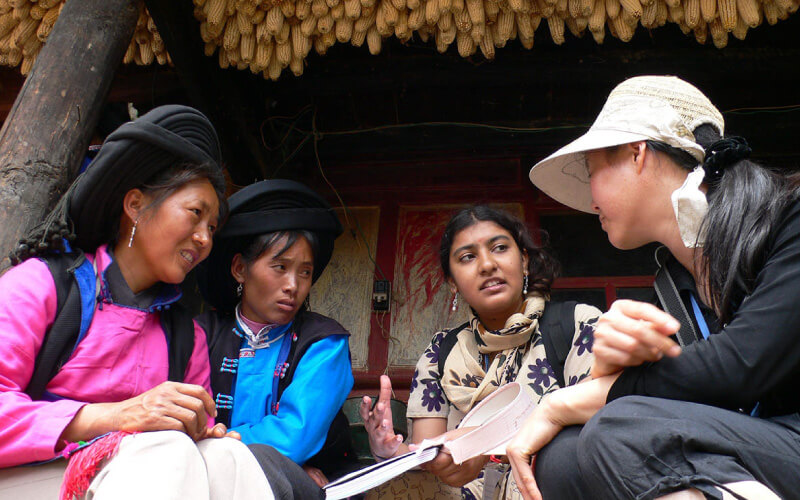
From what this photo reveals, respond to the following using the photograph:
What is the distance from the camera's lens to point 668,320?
1.35 metres

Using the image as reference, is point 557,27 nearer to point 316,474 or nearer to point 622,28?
point 622,28

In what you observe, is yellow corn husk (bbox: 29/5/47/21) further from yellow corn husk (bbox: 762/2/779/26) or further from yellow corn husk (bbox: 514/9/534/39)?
yellow corn husk (bbox: 762/2/779/26)

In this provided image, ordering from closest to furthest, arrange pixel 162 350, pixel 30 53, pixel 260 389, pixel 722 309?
pixel 722 309 → pixel 162 350 → pixel 260 389 → pixel 30 53

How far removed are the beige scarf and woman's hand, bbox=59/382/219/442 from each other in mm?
1061

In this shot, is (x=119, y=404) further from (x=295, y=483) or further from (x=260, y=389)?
(x=260, y=389)

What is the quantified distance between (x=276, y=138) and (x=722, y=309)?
8.96ft

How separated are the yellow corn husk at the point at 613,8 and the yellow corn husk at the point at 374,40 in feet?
3.11

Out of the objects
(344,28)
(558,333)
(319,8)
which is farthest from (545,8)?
(558,333)

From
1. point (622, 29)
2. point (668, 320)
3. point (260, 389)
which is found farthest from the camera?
point (622, 29)

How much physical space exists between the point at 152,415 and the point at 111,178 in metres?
0.91

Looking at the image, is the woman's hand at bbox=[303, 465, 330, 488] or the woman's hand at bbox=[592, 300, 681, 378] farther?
the woman's hand at bbox=[303, 465, 330, 488]

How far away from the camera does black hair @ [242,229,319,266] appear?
2.59 metres

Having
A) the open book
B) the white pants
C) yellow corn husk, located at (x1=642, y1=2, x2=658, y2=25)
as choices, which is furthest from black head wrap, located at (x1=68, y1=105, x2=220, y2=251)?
yellow corn husk, located at (x1=642, y1=2, x2=658, y2=25)

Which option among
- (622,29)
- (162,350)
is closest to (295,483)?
(162,350)
